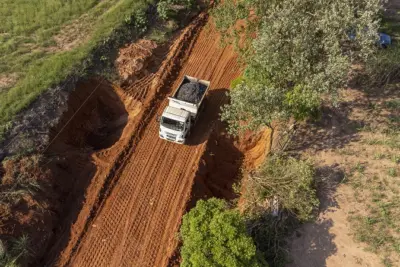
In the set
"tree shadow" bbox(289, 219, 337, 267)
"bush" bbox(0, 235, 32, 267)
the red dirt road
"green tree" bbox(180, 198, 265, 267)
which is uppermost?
"green tree" bbox(180, 198, 265, 267)

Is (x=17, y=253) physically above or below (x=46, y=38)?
below

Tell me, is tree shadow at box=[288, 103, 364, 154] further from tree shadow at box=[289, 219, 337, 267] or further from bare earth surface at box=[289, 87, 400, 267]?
tree shadow at box=[289, 219, 337, 267]

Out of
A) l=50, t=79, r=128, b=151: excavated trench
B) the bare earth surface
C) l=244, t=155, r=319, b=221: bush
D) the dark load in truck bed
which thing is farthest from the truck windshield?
the bare earth surface

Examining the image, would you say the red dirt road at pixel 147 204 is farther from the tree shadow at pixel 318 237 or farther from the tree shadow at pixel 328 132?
the tree shadow at pixel 318 237

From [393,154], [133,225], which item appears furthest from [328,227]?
[133,225]

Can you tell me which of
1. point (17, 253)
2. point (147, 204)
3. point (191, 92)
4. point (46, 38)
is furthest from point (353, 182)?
point (46, 38)

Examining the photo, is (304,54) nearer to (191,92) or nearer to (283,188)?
(283,188)
